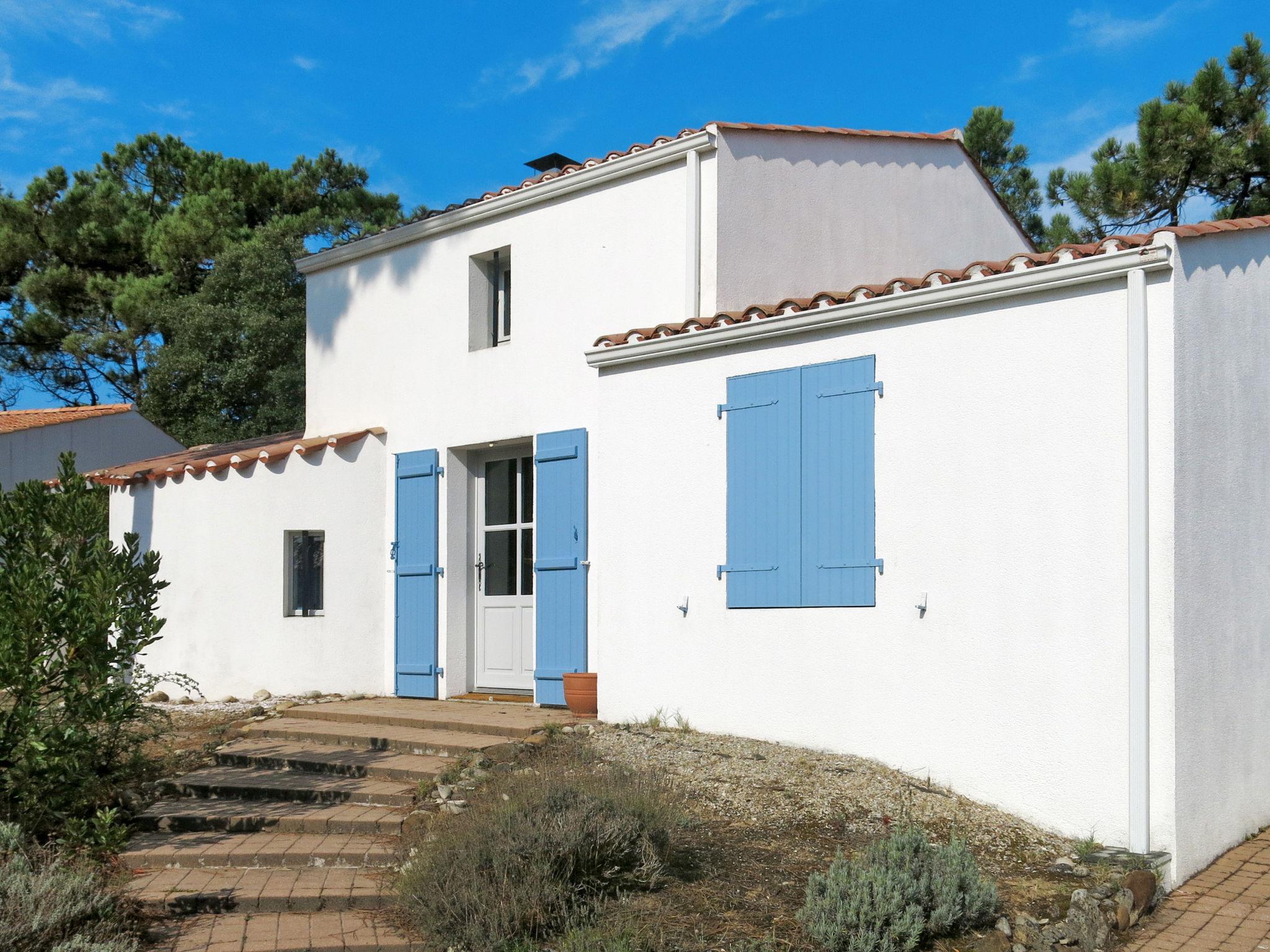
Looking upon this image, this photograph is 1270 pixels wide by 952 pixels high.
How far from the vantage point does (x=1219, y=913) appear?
554 centimetres

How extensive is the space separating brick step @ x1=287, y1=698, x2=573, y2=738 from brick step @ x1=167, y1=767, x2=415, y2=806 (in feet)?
3.67

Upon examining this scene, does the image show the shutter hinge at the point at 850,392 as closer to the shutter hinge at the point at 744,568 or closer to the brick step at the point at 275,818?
the shutter hinge at the point at 744,568

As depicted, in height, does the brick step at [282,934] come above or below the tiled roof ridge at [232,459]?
below

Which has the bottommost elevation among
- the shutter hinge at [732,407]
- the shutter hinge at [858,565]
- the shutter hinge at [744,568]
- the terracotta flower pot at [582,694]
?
the terracotta flower pot at [582,694]

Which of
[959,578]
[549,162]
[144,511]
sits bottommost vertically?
[959,578]

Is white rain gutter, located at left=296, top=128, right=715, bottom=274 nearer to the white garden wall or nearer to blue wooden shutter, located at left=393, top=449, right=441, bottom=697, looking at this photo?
blue wooden shutter, located at left=393, top=449, right=441, bottom=697

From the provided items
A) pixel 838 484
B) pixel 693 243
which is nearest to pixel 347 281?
pixel 693 243

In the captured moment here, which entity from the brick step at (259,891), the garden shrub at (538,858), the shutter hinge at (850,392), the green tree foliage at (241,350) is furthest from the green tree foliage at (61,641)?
the green tree foliage at (241,350)

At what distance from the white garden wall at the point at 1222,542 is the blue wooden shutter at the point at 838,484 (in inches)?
70.5

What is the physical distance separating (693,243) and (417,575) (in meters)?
4.03

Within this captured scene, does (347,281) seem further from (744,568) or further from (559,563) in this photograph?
(744,568)

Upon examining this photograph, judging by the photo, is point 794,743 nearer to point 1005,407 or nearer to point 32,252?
point 1005,407

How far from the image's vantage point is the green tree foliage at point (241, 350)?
67.5 feet

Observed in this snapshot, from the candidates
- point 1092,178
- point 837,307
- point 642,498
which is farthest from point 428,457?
point 1092,178
